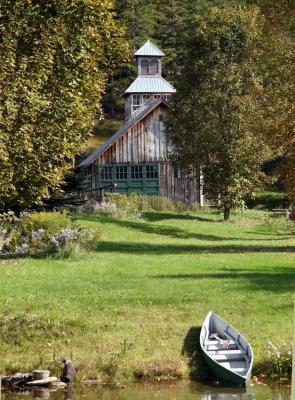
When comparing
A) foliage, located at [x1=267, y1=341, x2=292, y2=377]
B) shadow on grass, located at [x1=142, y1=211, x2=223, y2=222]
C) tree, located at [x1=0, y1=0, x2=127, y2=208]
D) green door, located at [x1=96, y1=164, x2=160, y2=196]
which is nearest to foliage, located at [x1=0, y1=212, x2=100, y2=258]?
tree, located at [x1=0, y1=0, x2=127, y2=208]

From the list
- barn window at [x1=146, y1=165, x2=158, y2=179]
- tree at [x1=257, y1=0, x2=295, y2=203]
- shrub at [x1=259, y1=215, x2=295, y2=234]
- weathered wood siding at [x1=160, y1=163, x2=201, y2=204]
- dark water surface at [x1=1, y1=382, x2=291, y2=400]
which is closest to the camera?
dark water surface at [x1=1, y1=382, x2=291, y2=400]

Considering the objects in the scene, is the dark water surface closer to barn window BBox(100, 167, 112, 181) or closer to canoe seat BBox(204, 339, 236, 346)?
canoe seat BBox(204, 339, 236, 346)

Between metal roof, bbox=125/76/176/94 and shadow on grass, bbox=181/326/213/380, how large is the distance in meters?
49.7

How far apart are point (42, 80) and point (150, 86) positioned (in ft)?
163

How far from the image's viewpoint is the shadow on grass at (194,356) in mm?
17594

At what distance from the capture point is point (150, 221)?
155ft

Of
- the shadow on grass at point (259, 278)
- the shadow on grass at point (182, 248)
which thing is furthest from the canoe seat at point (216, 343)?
the shadow on grass at point (182, 248)

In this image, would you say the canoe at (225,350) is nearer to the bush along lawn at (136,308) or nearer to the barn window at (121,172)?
the bush along lawn at (136,308)

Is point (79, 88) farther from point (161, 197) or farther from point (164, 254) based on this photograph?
point (161, 197)

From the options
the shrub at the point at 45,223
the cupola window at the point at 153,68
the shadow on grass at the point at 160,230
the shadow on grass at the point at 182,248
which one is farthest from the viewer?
the cupola window at the point at 153,68

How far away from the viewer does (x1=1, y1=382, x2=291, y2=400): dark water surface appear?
15945 millimetres

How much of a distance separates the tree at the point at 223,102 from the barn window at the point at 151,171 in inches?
495

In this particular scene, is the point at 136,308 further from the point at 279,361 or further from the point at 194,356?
the point at 279,361

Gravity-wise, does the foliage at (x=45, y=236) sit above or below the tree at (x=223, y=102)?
below
